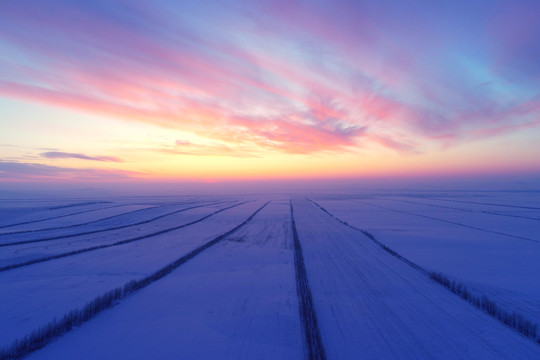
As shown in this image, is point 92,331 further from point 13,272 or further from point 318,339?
point 13,272

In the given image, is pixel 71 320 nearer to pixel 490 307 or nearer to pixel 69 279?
pixel 69 279

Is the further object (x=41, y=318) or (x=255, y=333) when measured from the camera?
(x=41, y=318)

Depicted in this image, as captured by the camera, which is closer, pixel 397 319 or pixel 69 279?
pixel 397 319

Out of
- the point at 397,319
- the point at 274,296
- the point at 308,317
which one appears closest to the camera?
the point at 397,319

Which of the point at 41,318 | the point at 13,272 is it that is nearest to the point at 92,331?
the point at 41,318

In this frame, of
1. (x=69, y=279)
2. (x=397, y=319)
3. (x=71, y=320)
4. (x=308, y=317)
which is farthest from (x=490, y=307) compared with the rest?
(x=69, y=279)

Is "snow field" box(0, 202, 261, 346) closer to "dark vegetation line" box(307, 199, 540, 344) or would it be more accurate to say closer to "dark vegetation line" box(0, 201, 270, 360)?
"dark vegetation line" box(0, 201, 270, 360)

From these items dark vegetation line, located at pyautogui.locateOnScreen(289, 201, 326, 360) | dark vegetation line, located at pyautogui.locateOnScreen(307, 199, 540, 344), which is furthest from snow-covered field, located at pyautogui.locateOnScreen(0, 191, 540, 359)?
dark vegetation line, located at pyautogui.locateOnScreen(307, 199, 540, 344)
